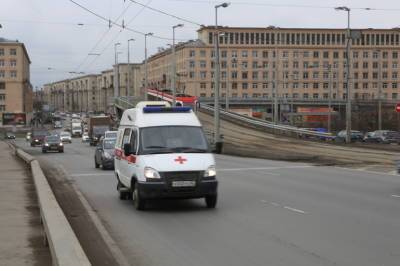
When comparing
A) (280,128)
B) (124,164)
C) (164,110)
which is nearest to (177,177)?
(164,110)

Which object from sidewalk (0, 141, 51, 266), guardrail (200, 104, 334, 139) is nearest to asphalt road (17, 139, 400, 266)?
sidewalk (0, 141, 51, 266)

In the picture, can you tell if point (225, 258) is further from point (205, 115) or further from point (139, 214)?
point (205, 115)

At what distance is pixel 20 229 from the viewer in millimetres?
10984

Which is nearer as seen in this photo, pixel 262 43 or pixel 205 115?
pixel 205 115

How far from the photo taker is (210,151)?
14.2 m

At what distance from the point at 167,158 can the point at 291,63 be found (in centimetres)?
13051

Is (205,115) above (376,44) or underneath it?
underneath

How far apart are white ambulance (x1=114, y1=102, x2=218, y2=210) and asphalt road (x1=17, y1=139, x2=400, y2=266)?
1.61ft

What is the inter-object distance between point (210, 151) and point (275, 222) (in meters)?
2.83

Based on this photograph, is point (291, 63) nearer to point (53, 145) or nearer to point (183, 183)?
point (53, 145)

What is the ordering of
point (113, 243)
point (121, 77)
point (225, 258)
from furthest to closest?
point (121, 77) → point (113, 243) → point (225, 258)

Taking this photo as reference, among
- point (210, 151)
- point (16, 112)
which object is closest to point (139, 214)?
point (210, 151)

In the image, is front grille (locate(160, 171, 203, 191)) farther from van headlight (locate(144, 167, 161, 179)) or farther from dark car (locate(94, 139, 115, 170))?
dark car (locate(94, 139, 115, 170))

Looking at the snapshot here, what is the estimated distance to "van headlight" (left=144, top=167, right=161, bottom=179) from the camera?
13281 millimetres
